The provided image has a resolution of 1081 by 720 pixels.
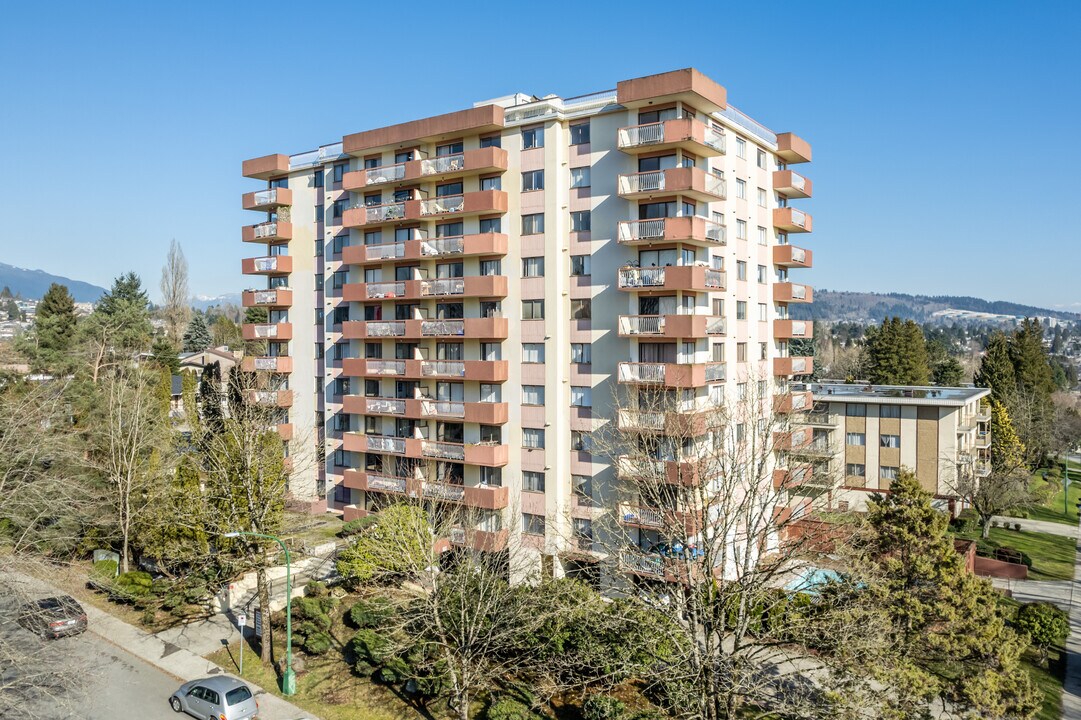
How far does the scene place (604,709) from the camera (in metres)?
24.1

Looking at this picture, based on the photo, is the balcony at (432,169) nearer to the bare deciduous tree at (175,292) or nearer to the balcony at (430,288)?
the balcony at (430,288)

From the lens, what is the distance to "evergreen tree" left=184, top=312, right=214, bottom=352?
378 feet

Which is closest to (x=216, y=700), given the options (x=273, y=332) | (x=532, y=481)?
(x=532, y=481)

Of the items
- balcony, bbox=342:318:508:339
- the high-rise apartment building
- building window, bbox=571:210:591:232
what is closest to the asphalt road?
the high-rise apartment building

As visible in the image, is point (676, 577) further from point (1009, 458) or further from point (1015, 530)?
point (1009, 458)

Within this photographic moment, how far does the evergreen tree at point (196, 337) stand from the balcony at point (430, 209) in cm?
8413

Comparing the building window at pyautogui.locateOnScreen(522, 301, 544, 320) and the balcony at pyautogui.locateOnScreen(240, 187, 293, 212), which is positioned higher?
the balcony at pyautogui.locateOnScreen(240, 187, 293, 212)

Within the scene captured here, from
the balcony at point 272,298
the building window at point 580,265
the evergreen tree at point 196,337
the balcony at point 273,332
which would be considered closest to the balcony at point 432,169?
the building window at point 580,265

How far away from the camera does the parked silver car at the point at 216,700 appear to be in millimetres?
25203

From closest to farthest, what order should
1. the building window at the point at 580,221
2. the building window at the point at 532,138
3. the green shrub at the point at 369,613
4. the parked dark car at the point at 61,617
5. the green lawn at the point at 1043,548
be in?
the parked dark car at the point at 61,617 < the green shrub at the point at 369,613 < the building window at the point at 580,221 < the building window at the point at 532,138 < the green lawn at the point at 1043,548

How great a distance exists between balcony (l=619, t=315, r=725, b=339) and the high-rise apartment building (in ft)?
0.25

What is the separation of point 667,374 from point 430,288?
583 inches

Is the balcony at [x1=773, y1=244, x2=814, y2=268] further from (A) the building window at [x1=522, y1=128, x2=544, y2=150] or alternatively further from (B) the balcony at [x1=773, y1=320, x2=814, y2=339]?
(A) the building window at [x1=522, y1=128, x2=544, y2=150]

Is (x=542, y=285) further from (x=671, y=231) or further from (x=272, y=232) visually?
(x=272, y=232)
